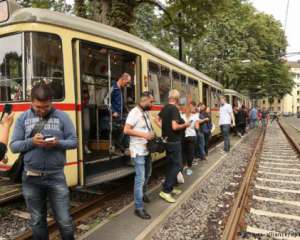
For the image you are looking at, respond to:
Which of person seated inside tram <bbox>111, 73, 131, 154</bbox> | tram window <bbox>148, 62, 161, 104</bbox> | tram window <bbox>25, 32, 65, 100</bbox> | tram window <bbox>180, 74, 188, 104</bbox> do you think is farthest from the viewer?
tram window <bbox>180, 74, 188, 104</bbox>

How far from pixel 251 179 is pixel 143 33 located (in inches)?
847

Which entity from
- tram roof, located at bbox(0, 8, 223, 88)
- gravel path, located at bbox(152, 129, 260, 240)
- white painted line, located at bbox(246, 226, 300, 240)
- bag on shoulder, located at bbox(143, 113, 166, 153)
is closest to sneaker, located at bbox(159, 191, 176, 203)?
gravel path, located at bbox(152, 129, 260, 240)

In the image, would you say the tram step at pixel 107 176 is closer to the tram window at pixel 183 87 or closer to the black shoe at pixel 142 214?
the black shoe at pixel 142 214

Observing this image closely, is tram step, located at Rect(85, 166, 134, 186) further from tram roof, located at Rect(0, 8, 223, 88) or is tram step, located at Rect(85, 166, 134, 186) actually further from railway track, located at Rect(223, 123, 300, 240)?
tram roof, located at Rect(0, 8, 223, 88)

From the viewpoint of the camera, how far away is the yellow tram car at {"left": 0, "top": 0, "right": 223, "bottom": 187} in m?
5.20

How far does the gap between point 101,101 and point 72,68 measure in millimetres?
1837

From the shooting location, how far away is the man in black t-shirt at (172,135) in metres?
6.21

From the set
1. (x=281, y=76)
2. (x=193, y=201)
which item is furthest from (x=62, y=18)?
(x=281, y=76)

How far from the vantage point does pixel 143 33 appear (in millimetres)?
28031

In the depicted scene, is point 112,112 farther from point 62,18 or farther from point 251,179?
point 251,179

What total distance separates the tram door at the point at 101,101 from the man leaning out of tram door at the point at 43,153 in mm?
2386

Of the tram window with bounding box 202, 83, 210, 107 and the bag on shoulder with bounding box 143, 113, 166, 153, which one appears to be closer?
the bag on shoulder with bounding box 143, 113, 166, 153

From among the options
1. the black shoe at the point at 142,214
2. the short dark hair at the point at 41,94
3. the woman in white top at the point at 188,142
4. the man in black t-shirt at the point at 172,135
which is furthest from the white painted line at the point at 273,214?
the short dark hair at the point at 41,94

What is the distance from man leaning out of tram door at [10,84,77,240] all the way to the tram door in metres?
2.39
